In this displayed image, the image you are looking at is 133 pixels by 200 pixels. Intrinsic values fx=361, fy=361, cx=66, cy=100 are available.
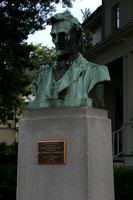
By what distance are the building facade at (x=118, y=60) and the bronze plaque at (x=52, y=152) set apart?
702 centimetres

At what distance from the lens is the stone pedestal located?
561 centimetres

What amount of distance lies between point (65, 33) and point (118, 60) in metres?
8.99

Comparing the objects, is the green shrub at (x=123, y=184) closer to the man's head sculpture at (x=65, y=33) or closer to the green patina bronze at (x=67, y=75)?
the green patina bronze at (x=67, y=75)

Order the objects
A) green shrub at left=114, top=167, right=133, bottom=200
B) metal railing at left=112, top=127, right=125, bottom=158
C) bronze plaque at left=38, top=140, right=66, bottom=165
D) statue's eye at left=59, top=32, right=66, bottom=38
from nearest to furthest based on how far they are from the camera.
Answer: bronze plaque at left=38, top=140, right=66, bottom=165
statue's eye at left=59, top=32, right=66, bottom=38
green shrub at left=114, top=167, right=133, bottom=200
metal railing at left=112, top=127, right=125, bottom=158

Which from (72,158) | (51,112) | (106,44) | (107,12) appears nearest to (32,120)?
(51,112)

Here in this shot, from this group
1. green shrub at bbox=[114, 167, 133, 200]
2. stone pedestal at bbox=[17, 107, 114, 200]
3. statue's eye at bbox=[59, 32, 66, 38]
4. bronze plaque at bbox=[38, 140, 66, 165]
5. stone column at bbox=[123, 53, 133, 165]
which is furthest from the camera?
stone column at bbox=[123, 53, 133, 165]

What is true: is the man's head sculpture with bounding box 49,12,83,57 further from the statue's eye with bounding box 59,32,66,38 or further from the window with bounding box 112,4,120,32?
the window with bounding box 112,4,120,32

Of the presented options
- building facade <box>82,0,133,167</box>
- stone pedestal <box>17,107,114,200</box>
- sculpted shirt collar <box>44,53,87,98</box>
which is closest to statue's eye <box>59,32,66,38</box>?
sculpted shirt collar <box>44,53,87,98</box>

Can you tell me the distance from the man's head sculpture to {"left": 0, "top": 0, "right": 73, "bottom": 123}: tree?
933 centimetres

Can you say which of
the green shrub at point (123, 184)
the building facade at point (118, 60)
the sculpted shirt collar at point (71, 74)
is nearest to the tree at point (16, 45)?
the building facade at point (118, 60)

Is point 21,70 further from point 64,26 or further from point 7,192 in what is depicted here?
point 64,26

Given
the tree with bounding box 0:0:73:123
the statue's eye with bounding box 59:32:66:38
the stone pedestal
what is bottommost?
the stone pedestal

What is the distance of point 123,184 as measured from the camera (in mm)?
8320

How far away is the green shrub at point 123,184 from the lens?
7.93 meters
